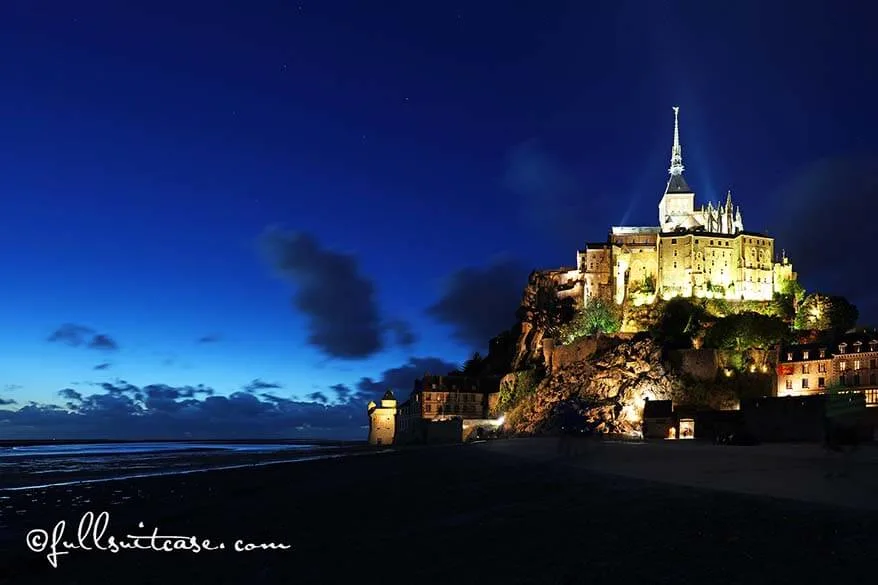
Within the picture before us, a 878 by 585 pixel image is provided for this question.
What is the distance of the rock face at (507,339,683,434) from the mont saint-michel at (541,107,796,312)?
20237 mm

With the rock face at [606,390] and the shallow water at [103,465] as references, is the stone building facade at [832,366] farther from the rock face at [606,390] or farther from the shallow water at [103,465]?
the shallow water at [103,465]

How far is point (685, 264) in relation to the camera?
93375mm

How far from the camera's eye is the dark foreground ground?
12273 millimetres

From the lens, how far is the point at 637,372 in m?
70.9

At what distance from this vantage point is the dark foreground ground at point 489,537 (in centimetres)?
1227

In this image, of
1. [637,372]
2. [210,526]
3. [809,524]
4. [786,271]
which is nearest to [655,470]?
[809,524]

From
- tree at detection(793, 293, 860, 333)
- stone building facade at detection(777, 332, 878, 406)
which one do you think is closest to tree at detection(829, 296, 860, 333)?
tree at detection(793, 293, 860, 333)

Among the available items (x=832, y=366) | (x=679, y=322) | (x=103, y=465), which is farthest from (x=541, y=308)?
(x=103, y=465)

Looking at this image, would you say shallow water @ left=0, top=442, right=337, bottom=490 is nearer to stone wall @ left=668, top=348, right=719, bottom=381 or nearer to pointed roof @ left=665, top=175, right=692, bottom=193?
stone wall @ left=668, top=348, right=719, bottom=381

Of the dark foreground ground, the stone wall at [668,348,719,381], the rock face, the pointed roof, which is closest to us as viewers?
the dark foreground ground

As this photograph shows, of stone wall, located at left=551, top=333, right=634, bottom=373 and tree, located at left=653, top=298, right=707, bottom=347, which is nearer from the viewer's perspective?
tree, located at left=653, top=298, right=707, bottom=347

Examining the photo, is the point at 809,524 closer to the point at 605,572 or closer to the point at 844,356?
the point at 605,572

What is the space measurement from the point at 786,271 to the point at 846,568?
9119 centimetres

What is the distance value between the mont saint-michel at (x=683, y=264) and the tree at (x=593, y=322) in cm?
339
